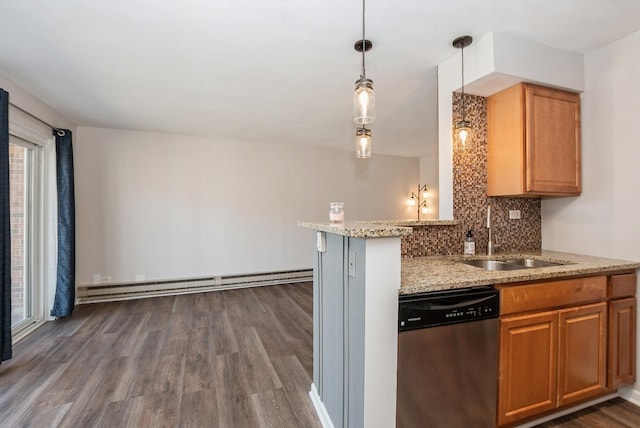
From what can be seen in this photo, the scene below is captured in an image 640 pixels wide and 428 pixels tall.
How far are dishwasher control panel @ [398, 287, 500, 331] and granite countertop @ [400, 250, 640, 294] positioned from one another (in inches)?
1.5

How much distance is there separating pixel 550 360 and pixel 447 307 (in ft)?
2.81

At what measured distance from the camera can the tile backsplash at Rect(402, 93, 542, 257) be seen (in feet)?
7.42

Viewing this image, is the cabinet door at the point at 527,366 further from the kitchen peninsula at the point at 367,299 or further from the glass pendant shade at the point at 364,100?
the glass pendant shade at the point at 364,100

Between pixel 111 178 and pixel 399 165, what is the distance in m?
4.95

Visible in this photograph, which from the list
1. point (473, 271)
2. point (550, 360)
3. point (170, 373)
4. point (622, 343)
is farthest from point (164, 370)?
point (622, 343)

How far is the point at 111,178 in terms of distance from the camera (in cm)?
421

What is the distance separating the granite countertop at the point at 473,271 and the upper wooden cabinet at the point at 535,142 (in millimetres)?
545

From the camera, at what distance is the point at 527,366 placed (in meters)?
1.63

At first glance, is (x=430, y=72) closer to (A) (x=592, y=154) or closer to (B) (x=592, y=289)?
(A) (x=592, y=154)

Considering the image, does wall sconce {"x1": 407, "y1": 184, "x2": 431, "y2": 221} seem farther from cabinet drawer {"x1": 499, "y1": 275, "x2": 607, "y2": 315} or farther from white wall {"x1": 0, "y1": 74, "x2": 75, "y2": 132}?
white wall {"x1": 0, "y1": 74, "x2": 75, "y2": 132}

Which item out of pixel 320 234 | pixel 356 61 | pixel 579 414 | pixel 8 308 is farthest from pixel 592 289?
pixel 8 308

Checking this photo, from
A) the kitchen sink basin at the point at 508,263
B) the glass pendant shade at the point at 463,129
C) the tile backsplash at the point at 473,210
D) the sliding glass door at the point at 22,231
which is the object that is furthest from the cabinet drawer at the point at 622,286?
the sliding glass door at the point at 22,231

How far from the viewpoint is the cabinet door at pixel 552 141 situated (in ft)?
7.13

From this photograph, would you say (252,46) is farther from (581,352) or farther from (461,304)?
(581,352)
